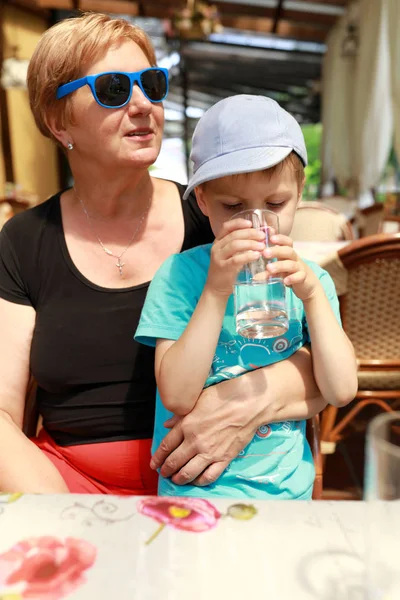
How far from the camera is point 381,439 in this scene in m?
0.48

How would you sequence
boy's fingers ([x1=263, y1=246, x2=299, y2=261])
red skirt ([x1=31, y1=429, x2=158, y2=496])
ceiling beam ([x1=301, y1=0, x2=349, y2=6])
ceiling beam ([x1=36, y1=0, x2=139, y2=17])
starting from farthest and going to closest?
1. ceiling beam ([x1=301, y1=0, x2=349, y2=6])
2. ceiling beam ([x1=36, y1=0, x2=139, y2=17])
3. red skirt ([x1=31, y1=429, x2=158, y2=496])
4. boy's fingers ([x1=263, y1=246, x2=299, y2=261])

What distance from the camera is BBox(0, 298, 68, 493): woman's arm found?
119 cm

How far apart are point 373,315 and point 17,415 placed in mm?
1514

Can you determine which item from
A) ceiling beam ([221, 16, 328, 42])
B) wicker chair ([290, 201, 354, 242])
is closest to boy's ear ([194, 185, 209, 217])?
wicker chair ([290, 201, 354, 242])

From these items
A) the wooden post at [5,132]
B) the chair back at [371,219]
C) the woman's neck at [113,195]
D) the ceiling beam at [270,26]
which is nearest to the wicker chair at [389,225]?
the chair back at [371,219]

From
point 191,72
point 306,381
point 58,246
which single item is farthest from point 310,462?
point 191,72

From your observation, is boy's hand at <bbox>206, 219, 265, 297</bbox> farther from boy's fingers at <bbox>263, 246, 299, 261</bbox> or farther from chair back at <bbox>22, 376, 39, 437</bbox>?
chair back at <bbox>22, 376, 39, 437</bbox>

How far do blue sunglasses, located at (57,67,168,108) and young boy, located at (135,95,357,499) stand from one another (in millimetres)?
370

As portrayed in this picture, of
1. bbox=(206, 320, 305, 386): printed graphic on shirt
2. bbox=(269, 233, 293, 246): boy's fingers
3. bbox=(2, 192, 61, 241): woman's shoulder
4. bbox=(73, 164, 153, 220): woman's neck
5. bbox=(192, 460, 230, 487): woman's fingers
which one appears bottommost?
bbox=(192, 460, 230, 487): woman's fingers

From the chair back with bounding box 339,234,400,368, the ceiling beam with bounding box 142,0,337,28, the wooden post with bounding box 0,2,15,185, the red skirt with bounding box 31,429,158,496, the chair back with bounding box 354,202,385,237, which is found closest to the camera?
the red skirt with bounding box 31,429,158,496

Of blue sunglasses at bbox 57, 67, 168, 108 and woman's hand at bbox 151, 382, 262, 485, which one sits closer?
woman's hand at bbox 151, 382, 262, 485

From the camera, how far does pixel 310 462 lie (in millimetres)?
1151

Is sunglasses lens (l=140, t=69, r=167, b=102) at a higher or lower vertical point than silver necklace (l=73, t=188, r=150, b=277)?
higher

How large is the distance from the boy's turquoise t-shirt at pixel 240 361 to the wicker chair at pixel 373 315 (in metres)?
0.97
